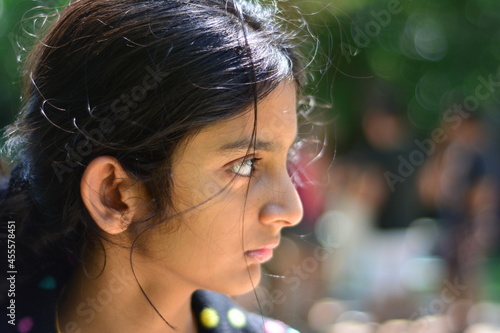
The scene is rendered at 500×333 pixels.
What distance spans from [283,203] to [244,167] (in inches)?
5.1

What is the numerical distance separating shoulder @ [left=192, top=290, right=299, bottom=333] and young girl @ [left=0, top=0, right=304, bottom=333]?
0.09 m

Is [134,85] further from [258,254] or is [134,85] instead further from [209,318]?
[209,318]

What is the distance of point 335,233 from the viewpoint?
5926 mm

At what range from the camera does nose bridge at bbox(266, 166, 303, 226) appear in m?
1.56

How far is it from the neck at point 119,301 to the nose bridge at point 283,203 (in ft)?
0.98

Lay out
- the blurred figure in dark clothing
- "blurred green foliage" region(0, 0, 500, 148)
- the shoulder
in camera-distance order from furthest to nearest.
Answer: "blurred green foliage" region(0, 0, 500, 148) < the blurred figure in dark clothing < the shoulder

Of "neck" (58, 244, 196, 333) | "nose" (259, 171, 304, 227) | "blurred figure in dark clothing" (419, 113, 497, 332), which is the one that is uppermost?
"nose" (259, 171, 304, 227)

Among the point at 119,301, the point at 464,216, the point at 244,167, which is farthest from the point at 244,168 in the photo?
the point at 464,216

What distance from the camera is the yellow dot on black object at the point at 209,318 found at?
1757 millimetres

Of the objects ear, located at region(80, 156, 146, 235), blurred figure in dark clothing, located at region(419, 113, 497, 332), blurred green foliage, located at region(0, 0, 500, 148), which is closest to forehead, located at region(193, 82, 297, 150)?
ear, located at region(80, 156, 146, 235)

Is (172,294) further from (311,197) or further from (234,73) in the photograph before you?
(311,197)

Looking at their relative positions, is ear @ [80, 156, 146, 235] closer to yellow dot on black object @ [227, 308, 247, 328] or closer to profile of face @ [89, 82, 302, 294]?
profile of face @ [89, 82, 302, 294]

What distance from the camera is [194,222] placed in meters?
1.54

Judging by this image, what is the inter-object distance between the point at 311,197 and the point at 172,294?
12.9 ft
